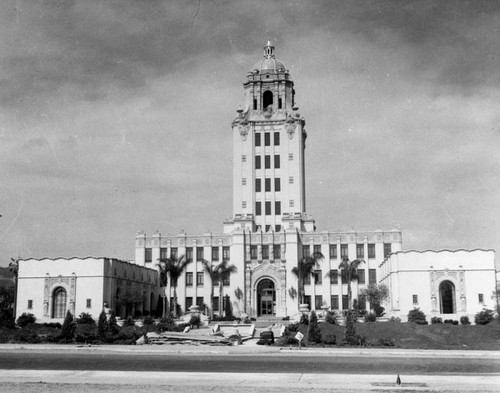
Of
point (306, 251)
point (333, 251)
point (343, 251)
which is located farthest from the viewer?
point (306, 251)

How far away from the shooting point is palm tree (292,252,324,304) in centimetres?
7450

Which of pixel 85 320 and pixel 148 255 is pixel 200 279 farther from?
pixel 85 320

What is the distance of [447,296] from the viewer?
204 ft

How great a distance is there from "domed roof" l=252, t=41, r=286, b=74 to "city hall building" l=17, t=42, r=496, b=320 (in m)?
0.17

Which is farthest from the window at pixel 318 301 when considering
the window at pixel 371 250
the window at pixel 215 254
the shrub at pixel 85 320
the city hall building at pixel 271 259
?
the shrub at pixel 85 320

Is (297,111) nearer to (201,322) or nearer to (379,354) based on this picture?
(201,322)

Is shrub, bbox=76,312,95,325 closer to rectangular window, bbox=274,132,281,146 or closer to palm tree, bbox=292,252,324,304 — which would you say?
palm tree, bbox=292,252,324,304

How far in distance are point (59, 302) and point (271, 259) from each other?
27.2 metres

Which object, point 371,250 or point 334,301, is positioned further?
point 371,250

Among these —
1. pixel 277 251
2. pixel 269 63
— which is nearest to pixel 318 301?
pixel 277 251

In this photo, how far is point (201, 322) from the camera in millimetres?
62906

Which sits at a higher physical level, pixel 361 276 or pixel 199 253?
pixel 199 253

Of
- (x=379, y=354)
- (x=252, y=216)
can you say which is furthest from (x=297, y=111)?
(x=379, y=354)

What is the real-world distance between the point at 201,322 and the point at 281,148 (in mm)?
34656
